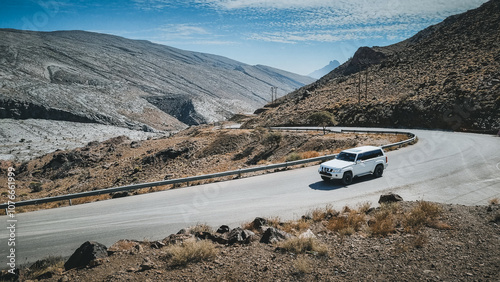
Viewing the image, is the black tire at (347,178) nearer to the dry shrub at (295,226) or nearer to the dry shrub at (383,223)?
the dry shrub at (383,223)

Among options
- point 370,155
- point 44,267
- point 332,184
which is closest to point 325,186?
point 332,184

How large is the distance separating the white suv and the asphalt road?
48 cm

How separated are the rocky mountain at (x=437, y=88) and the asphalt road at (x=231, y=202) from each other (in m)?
26.0

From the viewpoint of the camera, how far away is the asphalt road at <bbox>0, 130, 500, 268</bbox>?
8.59 m

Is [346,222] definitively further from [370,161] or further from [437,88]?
[437,88]

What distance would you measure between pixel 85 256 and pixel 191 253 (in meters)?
2.54

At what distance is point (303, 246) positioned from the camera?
6.56 m

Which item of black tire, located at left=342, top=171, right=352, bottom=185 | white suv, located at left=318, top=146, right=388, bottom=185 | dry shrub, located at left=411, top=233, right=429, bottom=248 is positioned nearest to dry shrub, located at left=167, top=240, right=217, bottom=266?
dry shrub, located at left=411, top=233, right=429, bottom=248

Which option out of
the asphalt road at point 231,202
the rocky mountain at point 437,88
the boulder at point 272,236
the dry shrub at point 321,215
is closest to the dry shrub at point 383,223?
the dry shrub at point 321,215

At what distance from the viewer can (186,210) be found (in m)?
10.5

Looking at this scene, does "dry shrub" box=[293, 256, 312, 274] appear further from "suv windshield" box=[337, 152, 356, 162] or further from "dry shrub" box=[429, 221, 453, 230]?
"suv windshield" box=[337, 152, 356, 162]

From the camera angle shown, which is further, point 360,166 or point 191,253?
point 360,166

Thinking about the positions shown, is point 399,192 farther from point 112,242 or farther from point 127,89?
point 127,89

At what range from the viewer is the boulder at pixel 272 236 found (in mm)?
7000
